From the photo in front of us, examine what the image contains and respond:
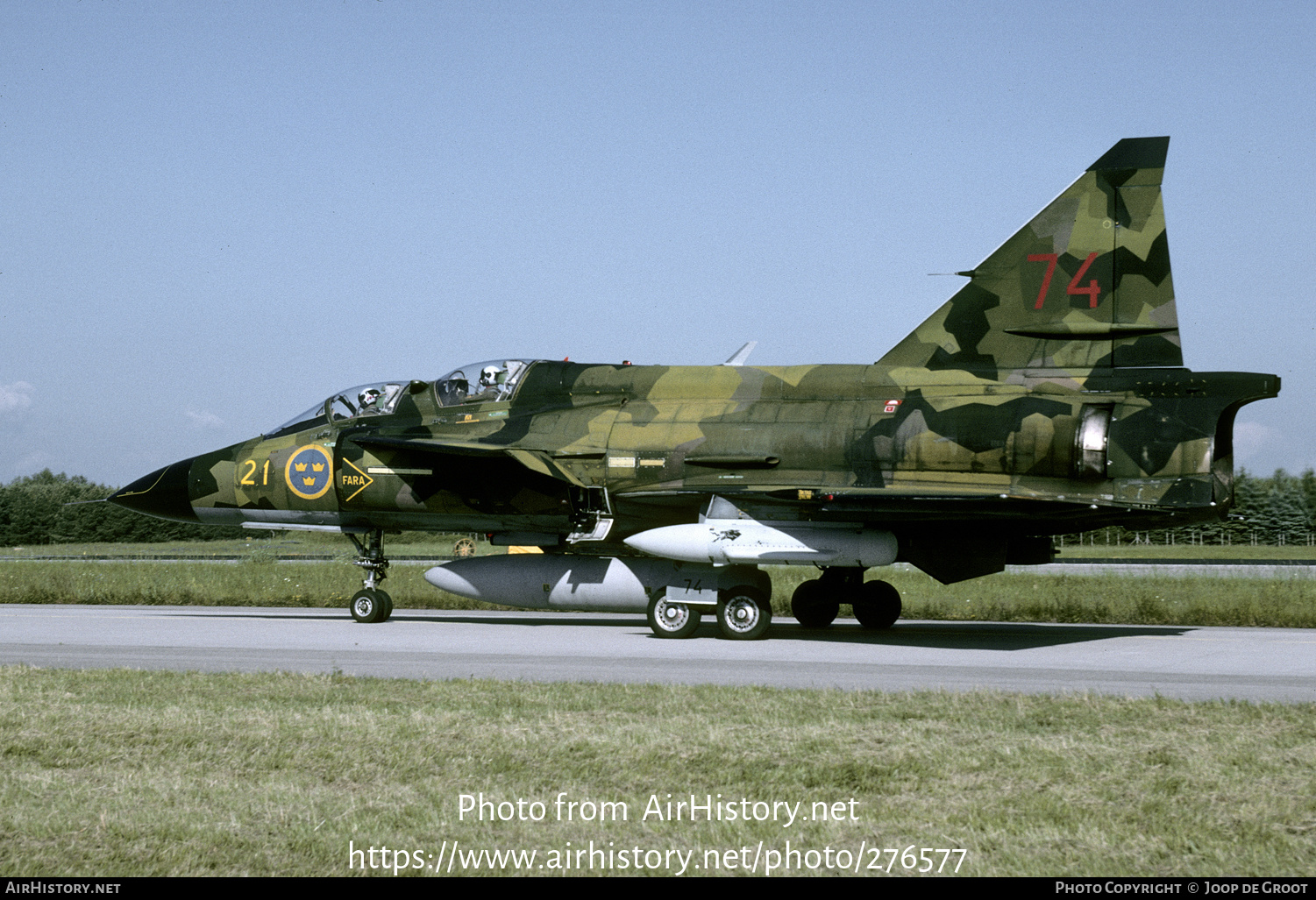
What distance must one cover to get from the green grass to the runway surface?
150 centimetres

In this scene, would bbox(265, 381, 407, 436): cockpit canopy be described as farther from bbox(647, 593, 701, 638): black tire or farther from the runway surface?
bbox(647, 593, 701, 638): black tire

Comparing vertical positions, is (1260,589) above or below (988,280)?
below

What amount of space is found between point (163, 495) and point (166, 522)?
61.2 m

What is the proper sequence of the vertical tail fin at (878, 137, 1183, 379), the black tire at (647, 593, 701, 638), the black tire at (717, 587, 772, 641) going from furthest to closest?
the black tire at (647, 593, 701, 638), the black tire at (717, 587, 772, 641), the vertical tail fin at (878, 137, 1183, 379)

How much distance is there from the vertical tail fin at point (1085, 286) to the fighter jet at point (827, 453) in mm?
25

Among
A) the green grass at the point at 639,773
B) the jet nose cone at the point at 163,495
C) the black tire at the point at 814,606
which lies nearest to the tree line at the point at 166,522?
the jet nose cone at the point at 163,495

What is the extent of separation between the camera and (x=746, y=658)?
13070 millimetres

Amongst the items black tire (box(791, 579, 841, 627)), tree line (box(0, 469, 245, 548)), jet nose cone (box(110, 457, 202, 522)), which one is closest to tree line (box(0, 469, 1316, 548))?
tree line (box(0, 469, 245, 548))

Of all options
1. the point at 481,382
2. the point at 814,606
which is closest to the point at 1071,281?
the point at 814,606

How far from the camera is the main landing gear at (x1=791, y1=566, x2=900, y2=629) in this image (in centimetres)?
1688

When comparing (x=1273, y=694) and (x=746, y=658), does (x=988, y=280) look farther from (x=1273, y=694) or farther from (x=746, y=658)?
(x=1273, y=694)

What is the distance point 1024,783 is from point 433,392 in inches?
522
